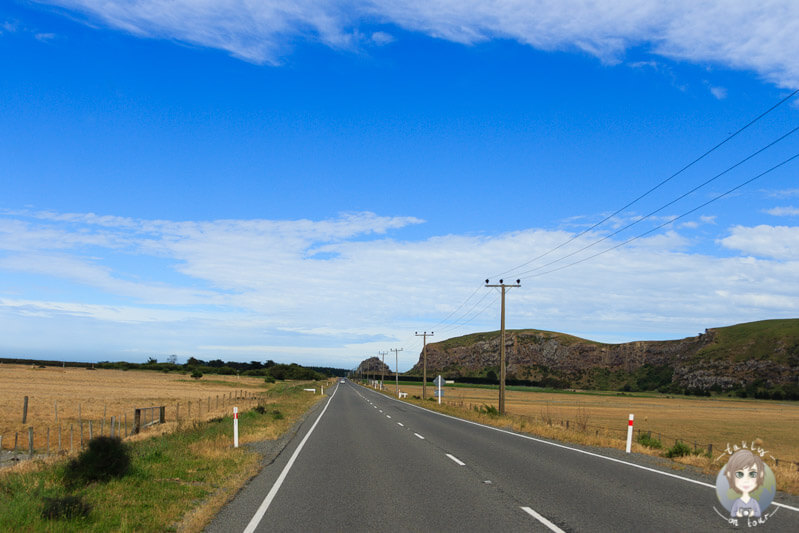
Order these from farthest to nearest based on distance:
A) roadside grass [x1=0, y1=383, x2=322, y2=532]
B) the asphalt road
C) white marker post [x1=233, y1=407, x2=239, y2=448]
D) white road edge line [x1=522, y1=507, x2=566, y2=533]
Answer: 1. white marker post [x1=233, y1=407, x2=239, y2=448]
2. the asphalt road
3. roadside grass [x1=0, y1=383, x2=322, y2=532]
4. white road edge line [x1=522, y1=507, x2=566, y2=533]

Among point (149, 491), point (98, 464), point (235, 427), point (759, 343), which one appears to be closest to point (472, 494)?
point (149, 491)

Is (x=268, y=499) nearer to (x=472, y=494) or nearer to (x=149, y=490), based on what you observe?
(x=149, y=490)

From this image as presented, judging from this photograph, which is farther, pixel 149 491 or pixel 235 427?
pixel 235 427

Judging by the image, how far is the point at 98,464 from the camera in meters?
11.1

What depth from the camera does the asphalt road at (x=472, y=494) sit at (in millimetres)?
8023

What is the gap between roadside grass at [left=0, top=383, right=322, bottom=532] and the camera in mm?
7871

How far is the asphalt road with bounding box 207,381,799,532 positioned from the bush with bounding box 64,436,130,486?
2.50 meters

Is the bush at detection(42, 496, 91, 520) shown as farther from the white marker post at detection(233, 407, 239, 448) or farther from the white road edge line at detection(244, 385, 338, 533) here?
the white marker post at detection(233, 407, 239, 448)

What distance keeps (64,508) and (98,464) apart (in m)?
3.26

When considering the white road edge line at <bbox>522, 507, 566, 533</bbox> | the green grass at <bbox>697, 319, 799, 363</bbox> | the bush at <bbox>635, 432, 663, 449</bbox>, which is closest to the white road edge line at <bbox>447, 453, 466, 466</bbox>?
the white road edge line at <bbox>522, 507, 566, 533</bbox>

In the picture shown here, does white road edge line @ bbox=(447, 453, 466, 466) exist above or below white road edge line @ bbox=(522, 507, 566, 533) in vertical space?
below

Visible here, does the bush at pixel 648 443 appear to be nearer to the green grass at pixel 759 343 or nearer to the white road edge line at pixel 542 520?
the white road edge line at pixel 542 520
